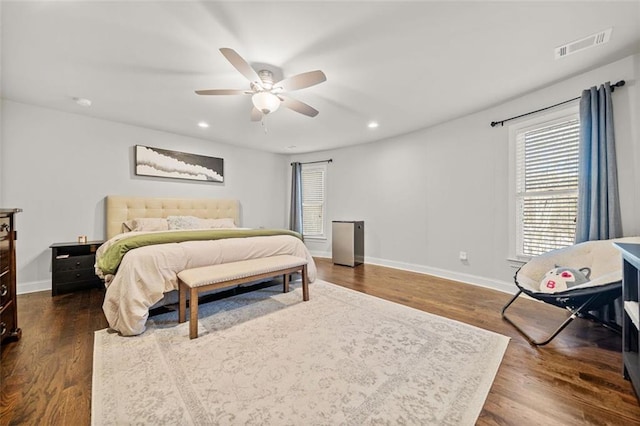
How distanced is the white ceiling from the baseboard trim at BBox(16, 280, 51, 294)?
7.72 ft

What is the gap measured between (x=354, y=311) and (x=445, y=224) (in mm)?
2285

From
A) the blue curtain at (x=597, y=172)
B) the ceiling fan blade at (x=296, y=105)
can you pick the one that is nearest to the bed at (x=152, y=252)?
the ceiling fan blade at (x=296, y=105)

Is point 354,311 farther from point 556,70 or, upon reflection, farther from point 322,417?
point 556,70

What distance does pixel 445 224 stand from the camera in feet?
12.6

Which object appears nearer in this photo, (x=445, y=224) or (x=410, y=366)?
(x=410, y=366)

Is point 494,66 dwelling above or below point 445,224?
above

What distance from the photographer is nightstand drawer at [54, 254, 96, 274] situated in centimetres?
300

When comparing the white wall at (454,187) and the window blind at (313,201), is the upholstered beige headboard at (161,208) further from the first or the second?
the white wall at (454,187)

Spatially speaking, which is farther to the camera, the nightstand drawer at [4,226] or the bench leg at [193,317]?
the bench leg at [193,317]

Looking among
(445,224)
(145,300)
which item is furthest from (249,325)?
(445,224)

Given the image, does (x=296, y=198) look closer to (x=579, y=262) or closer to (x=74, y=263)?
(x=74, y=263)

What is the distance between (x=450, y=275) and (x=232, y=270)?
325 cm

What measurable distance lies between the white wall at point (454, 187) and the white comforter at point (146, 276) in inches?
121

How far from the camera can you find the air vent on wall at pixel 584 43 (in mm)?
1938
